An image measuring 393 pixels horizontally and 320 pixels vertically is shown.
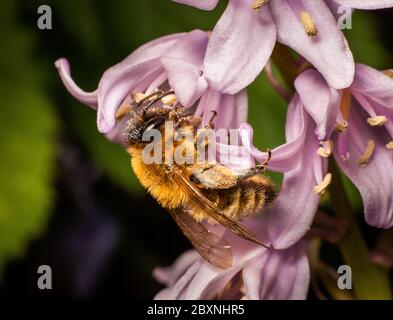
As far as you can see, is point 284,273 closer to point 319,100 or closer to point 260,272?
point 260,272

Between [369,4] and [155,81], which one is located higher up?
[369,4]

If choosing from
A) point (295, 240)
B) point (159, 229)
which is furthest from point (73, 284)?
point (295, 240)

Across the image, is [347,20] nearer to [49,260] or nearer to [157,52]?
[157,52]

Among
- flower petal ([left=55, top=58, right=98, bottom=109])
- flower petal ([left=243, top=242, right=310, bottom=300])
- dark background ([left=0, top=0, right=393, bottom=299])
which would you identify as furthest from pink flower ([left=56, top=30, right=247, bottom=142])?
dark background ([left=0, top=0, right=393, bottom=299])

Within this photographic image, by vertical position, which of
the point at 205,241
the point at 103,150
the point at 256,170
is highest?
the point at 256,170

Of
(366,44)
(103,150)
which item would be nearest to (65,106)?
(103,150)

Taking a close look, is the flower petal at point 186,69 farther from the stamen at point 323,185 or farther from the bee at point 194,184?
the stamen at point 323,185
